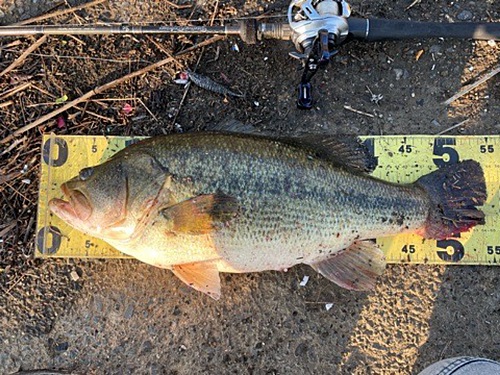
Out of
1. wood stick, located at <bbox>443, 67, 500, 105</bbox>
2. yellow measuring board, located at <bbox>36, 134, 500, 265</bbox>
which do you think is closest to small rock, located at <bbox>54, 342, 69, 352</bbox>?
yellow measuring board, located at <bbox>36, 134, 500, 265</bbox>

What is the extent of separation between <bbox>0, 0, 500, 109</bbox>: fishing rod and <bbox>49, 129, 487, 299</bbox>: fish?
595mm

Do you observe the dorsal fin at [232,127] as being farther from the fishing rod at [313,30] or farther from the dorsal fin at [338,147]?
the fishing rod at [313,30]

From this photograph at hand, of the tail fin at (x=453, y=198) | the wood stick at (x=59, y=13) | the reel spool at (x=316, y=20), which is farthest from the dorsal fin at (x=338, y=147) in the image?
the wood stick at (x=59, y=13)

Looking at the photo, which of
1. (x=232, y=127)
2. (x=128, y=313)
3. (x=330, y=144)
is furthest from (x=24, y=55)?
(x=330, y=144)

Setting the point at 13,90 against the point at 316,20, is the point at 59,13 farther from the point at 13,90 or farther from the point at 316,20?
the point at 316,20

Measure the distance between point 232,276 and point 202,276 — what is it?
466 millimetres

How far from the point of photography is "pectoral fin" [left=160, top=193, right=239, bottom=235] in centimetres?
250

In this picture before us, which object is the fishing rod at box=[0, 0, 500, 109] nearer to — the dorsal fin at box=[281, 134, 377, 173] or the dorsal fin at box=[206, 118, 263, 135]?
the dorsal fin at box=[281, 134, 377, 173]

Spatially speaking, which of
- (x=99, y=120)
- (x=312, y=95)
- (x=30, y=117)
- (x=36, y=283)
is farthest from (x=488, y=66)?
(x=36, y=283)

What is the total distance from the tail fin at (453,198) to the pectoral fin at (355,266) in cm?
45

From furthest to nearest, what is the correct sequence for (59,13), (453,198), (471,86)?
(59,13)
(471,86)
(453,198)

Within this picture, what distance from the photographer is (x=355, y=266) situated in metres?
2.87

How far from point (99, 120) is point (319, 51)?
185 centimetres

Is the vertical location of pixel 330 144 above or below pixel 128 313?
above
